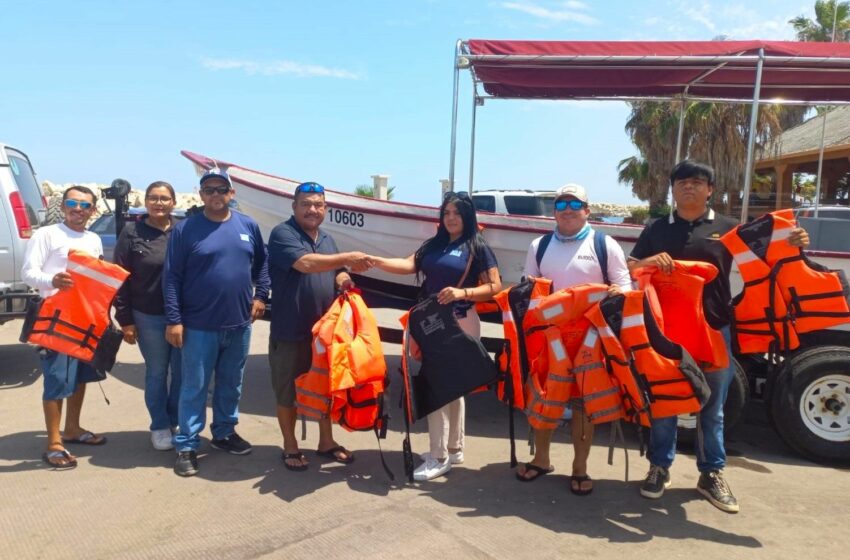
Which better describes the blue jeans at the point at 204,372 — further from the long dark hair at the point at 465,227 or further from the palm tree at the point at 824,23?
the palm tree at the point at 824,23

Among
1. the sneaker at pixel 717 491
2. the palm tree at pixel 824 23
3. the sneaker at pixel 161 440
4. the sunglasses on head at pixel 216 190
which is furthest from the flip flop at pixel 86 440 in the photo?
the palm tree at pixel 824 23

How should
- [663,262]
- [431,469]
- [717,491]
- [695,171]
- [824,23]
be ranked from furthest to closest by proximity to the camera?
[824,23], [431,469], [717,491], [695,171], [663,262]

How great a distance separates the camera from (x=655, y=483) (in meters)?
3.45

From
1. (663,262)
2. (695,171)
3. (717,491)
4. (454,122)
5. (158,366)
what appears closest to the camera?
(663,262)

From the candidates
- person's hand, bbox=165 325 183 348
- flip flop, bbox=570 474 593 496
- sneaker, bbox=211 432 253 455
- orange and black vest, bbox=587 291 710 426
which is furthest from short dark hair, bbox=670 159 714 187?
sneaker, bbox=211 432 253 455

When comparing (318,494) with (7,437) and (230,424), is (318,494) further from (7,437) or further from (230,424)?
(7,437)

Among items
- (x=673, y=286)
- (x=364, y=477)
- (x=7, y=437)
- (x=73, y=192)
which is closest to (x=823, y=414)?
(x=673, y=286)

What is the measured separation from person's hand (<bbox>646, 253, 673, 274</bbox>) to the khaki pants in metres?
1.09

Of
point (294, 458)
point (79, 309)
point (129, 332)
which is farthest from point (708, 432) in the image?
point (79, 309)

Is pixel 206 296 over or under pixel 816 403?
over

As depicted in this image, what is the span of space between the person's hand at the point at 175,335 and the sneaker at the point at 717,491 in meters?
3.19

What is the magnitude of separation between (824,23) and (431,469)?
132 feet

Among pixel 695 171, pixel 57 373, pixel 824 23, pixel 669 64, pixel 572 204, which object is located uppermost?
pixel 824 23

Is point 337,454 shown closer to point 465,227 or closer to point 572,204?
point 465,227
